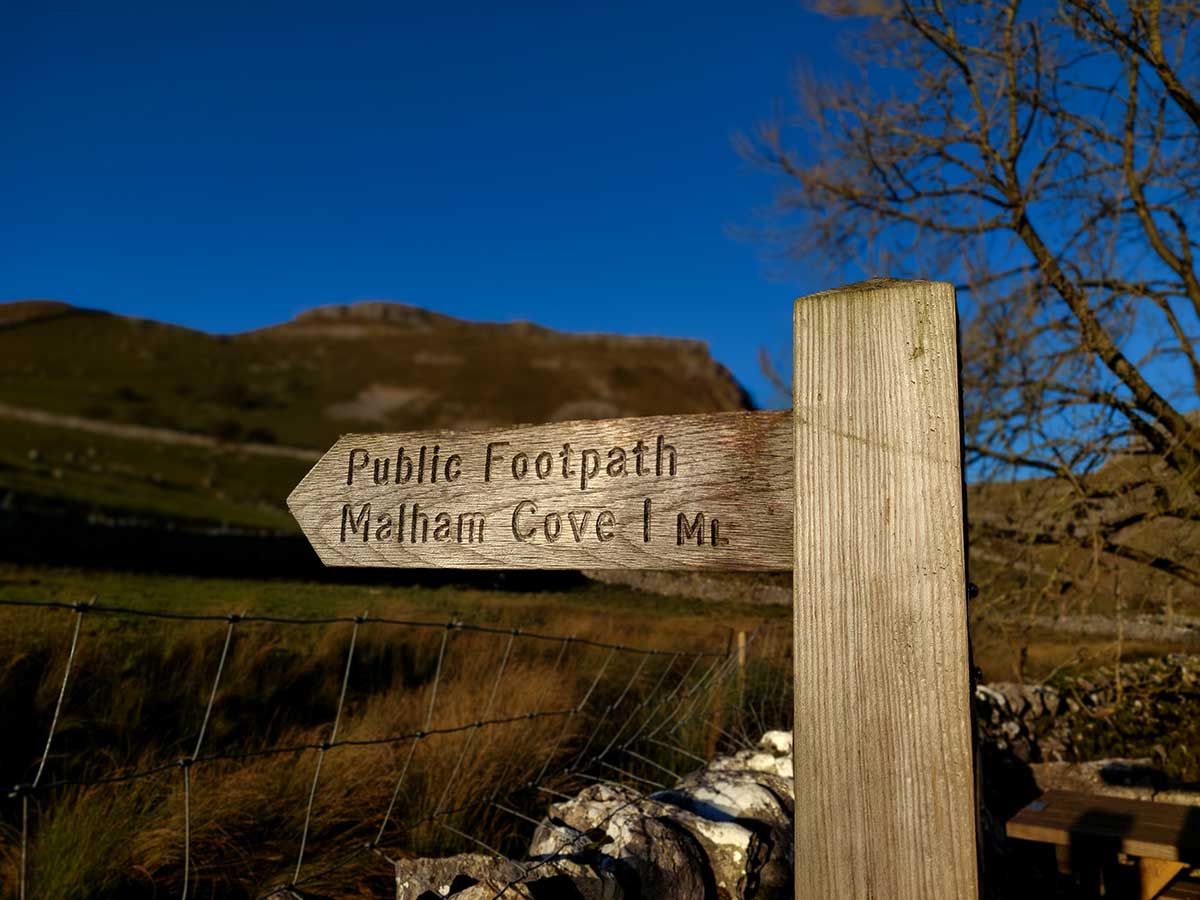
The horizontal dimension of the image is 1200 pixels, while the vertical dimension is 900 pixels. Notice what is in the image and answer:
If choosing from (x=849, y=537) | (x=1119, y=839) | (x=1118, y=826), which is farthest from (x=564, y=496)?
(x=1118, y=826)

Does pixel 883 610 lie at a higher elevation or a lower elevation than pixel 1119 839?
Result: higher

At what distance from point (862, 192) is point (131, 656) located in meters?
6.86

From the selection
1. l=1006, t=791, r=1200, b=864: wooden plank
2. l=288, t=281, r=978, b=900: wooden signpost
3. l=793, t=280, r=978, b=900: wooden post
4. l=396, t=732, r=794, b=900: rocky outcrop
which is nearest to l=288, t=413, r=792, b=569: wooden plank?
l=288, t=281, r=978, b=900: wooden signpost

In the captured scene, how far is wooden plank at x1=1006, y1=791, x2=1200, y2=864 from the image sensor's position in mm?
3811

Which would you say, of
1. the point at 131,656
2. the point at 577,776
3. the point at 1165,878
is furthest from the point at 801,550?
the point at 131,656

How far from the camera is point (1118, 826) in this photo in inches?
161

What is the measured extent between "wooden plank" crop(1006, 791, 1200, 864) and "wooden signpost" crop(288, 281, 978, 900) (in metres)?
2.94

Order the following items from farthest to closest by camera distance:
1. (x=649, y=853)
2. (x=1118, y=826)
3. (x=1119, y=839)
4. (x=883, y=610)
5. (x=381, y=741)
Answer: (x=1118, y=826), (x=1119, y=839), (x=649, y=853), (x=381, y=741), (x=883, y=610)

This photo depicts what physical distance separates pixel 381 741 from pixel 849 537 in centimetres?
179

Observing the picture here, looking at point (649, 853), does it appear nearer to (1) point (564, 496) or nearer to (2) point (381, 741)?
(2) point (381, 741)

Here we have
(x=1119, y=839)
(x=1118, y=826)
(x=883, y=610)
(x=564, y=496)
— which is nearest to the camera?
(x=883, y=610)

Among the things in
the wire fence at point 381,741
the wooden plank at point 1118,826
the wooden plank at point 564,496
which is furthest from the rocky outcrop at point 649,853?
the wooden plank at point 1118,826

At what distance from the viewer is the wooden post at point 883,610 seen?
159cm

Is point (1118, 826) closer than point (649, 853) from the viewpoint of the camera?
No
